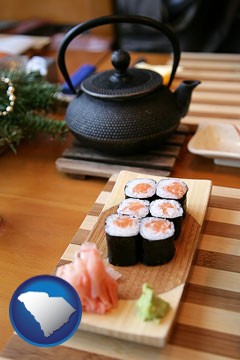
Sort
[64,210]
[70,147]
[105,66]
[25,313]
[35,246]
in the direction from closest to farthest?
[25,313] → [35,246] → [64,210] → [70,147] → [105,66]

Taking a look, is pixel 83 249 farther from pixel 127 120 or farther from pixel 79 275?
pixel 127 120

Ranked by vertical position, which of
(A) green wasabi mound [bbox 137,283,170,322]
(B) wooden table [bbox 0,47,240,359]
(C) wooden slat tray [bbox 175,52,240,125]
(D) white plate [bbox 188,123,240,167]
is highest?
(A) green wasabi mound [bbox 137,283,170,322]

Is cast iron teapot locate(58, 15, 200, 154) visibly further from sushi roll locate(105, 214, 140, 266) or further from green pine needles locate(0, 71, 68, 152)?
sushi roll locate(105, 214, 140, 266)

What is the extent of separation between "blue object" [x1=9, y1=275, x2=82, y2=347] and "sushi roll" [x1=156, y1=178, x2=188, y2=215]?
0.28 m

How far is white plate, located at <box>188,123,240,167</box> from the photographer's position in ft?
3.78

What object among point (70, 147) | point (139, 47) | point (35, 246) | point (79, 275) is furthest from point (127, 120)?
point (139, 47)

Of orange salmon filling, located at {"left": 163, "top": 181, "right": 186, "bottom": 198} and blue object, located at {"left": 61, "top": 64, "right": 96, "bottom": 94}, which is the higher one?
orange salmon filling, located at {"left": 163, "top": 181, "right": 186, "bottom": 198}

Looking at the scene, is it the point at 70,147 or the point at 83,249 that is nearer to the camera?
the point at 83,249

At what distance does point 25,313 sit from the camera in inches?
26.6

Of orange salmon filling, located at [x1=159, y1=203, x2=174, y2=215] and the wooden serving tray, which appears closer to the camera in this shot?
the wooden serving tray

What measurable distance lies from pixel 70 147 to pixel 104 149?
0.13 m

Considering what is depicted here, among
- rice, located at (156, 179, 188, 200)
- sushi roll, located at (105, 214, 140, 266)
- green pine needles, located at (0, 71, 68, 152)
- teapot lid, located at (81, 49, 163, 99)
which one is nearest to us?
sushi roll, located at (105, 214, 140, 266)

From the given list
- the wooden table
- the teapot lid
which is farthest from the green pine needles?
the teapot lid

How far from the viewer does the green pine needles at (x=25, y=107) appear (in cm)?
121
